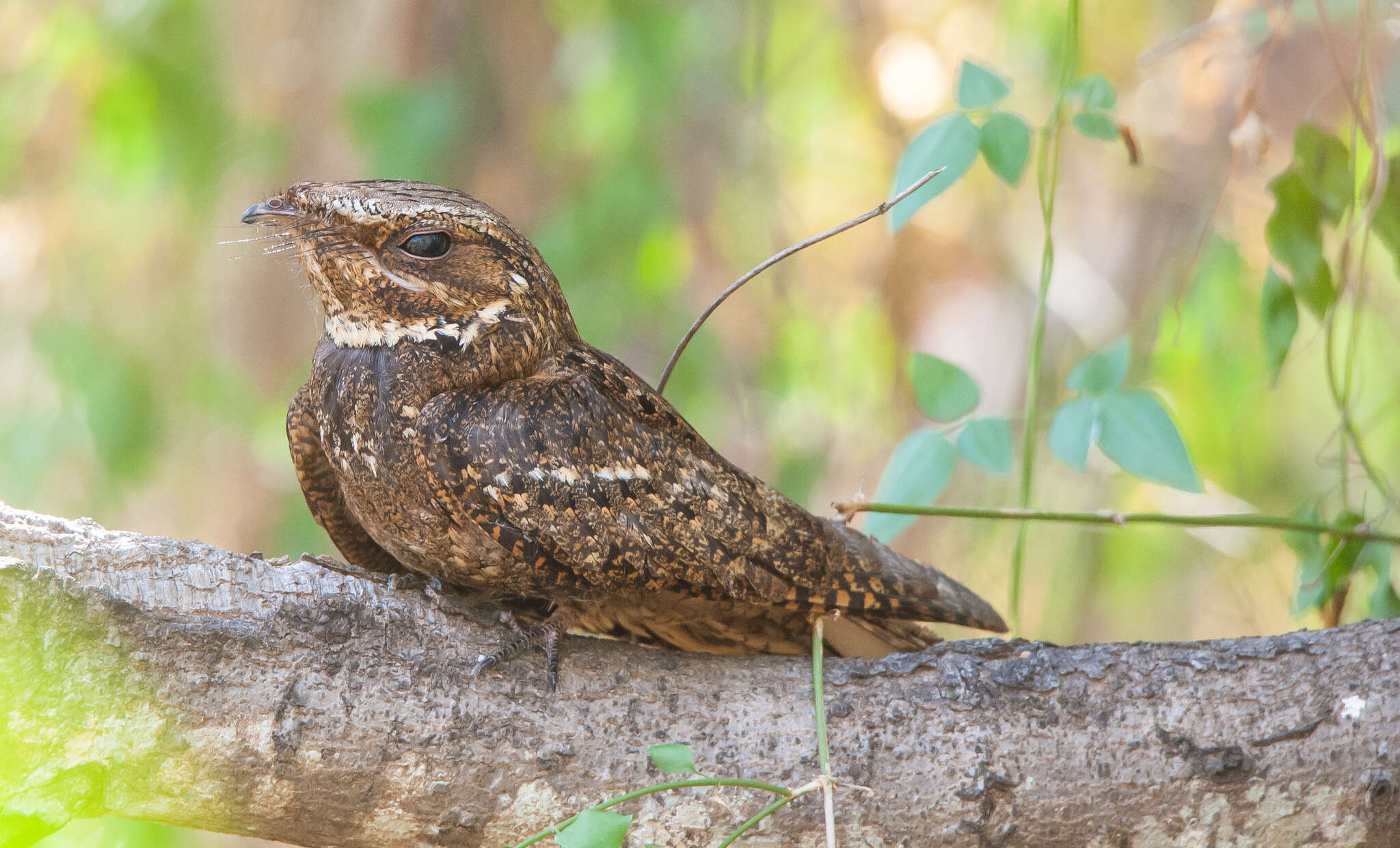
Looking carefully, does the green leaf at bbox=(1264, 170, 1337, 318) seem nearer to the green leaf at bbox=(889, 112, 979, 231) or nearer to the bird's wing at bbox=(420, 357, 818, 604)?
the green leaf at bbox=(889, 112, 979, 231)

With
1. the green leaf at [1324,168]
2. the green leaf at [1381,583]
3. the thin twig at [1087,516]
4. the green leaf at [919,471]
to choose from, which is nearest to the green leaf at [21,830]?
the thin twig at [1087,516]

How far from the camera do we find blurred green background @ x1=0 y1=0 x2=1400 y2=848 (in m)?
4.05

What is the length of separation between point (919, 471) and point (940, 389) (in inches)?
6.1

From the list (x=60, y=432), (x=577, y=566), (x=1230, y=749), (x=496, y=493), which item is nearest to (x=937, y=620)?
(x=1230, y=749)

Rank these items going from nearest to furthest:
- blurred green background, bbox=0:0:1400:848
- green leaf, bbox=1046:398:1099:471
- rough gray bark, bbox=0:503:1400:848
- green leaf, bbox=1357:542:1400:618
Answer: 1. rough gray bark, bbox=0:503:1400:848
2. green leaf, bbox=1046:398:1099:471
3. green leaf, bbox=1357:542:1400:618
4. blurred green background, bbox=0:0:1400:848

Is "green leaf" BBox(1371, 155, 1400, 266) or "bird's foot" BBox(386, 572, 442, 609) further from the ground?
"green leaf" BBox(1371, 155, 1400, 266)

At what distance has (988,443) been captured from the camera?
6.32 feet

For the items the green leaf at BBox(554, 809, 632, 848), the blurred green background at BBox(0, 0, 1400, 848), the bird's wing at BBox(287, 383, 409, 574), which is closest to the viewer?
the green leaf at BBox(554, 809, 632, 848)

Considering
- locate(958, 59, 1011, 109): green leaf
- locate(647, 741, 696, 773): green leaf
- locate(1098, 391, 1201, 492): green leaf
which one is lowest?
locate(647, 741, 696, 773): green leaf

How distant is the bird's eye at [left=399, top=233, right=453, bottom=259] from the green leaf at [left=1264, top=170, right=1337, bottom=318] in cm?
161

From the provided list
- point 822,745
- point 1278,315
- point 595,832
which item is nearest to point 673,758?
point 595,832

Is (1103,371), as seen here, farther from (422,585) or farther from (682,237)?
(682,237)

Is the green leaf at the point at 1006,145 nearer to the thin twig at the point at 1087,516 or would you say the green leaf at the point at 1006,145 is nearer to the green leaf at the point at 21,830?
the thin twig at the point at 1087,516

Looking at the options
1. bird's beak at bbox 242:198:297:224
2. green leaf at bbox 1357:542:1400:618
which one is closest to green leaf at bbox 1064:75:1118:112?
green leaf at bbox 1357:542:1400:618
